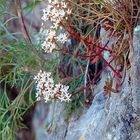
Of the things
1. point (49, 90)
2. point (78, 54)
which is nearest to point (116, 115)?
point (49, 90)

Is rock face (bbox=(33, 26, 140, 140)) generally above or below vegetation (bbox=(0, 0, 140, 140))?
below

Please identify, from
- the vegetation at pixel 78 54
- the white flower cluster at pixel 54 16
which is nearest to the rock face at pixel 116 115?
the vegetation at pixel 78 54

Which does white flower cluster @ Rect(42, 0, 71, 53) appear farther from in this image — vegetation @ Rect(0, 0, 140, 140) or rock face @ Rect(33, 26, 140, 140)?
rock face @ Rect(33, 26, 140, 140)

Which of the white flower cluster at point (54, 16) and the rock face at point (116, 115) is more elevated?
the white flower cluster at point (54, 16)

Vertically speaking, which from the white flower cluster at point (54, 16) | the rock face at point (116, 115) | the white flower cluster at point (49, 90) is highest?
the white flower cluster at point (54, 16)

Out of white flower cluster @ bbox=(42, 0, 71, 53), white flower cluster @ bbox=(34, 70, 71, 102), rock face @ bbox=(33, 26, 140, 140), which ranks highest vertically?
white flower cluster @ bbox=(42, 0, 71, 53)

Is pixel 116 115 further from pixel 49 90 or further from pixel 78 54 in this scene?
pixel 78 54

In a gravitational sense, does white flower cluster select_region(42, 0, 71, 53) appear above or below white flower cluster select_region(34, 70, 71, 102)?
above

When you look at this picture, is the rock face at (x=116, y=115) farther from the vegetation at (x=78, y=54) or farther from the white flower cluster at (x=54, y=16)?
the white flower cluster at (x=54, y=16)

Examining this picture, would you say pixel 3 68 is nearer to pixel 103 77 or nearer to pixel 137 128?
pixel 103 77

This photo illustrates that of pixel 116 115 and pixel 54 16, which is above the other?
pixel 54 16

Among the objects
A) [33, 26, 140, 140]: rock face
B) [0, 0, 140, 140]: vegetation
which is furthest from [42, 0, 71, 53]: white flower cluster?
[33, 26, 140, 140]: rock face

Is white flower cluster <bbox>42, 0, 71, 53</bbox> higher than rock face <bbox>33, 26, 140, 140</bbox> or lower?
higher

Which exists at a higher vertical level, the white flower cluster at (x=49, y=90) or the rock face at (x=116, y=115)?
the white flower cluster at (x=49, y=90)
